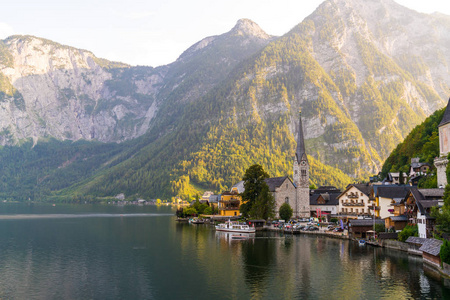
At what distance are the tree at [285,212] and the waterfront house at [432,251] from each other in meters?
63.1

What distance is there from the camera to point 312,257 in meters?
77.2

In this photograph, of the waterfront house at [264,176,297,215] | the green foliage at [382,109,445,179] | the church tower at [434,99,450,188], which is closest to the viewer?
the church tower at [434,99,450,188]

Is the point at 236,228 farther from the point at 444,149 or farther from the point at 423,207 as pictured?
the point at 444,149

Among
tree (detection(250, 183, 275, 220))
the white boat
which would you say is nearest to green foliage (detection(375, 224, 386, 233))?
the white boat

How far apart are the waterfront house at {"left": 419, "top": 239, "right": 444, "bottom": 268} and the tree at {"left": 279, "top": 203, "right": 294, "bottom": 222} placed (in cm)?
6305

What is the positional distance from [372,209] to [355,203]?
10097 mm

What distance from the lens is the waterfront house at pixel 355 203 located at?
125625 millimetres

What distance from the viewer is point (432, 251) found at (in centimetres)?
6444

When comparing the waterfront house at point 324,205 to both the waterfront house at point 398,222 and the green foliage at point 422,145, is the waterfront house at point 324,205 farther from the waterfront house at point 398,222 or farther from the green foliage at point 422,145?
the waterfront house at point 398,222

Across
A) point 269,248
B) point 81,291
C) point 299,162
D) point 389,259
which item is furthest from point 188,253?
point 299,162

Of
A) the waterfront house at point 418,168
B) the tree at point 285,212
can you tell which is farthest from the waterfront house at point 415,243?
the tree at point 285,212

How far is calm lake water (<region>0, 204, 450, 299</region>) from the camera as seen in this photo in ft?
177

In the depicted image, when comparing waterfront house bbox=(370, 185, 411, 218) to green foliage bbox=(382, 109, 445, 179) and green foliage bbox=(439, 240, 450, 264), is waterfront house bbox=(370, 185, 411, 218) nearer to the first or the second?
green foliage bbox=(382, 109, 445, 179)

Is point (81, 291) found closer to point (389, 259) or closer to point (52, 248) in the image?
point (52, 248)
